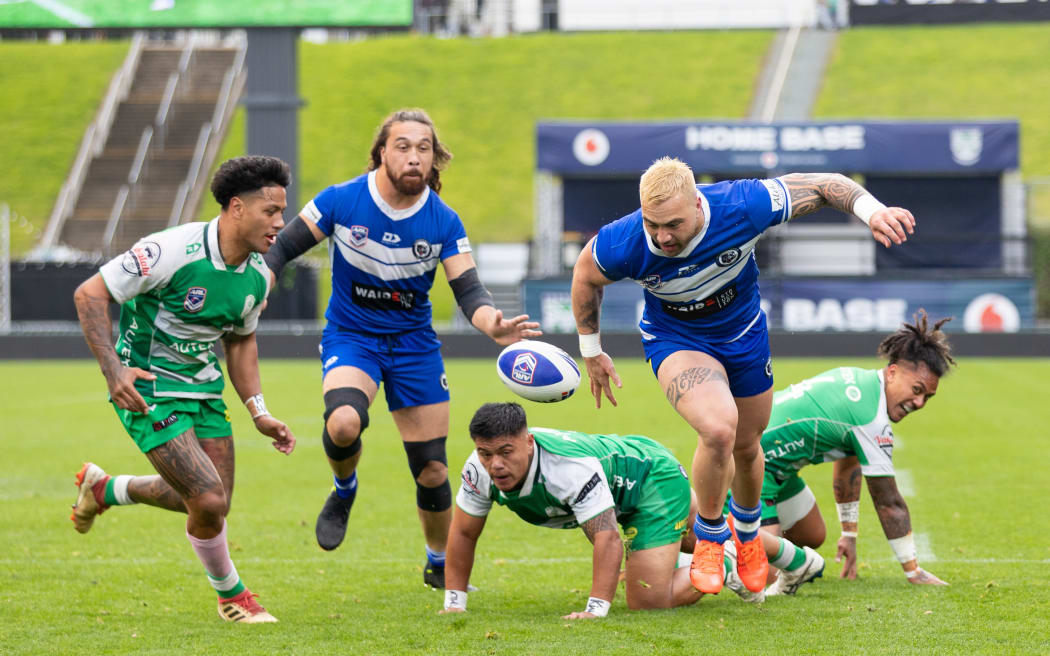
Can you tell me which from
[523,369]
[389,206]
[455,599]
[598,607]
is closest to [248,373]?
[389,206]

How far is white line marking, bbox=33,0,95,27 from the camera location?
26828 millimetres

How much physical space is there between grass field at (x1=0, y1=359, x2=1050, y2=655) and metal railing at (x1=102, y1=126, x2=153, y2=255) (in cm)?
2302

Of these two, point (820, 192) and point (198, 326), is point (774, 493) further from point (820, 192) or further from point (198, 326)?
point (198, 326)

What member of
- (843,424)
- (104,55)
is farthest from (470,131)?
(843,424)

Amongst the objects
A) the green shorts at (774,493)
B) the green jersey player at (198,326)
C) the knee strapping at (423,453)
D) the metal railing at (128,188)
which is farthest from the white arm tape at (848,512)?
the metal railing at (128,188)

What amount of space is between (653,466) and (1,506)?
5.45 m

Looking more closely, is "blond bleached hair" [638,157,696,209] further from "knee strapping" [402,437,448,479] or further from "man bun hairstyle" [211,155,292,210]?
"knee strapping" [402,437,448,479]

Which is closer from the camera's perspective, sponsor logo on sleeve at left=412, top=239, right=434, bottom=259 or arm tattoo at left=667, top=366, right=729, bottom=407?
arm tattoo at left=667, top=366, right=729, bottom=407

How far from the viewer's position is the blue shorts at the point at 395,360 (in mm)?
6953

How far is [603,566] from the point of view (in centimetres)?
582

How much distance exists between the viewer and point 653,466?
6488 mm

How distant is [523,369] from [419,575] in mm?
1810

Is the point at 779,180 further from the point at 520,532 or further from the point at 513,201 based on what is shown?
the point at 513,201

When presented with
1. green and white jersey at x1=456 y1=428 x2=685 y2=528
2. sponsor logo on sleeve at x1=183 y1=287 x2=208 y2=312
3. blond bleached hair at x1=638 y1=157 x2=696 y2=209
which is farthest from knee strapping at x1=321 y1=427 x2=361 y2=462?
blond bleached hair at x1=638 y1=157 x2=696 y2=209
